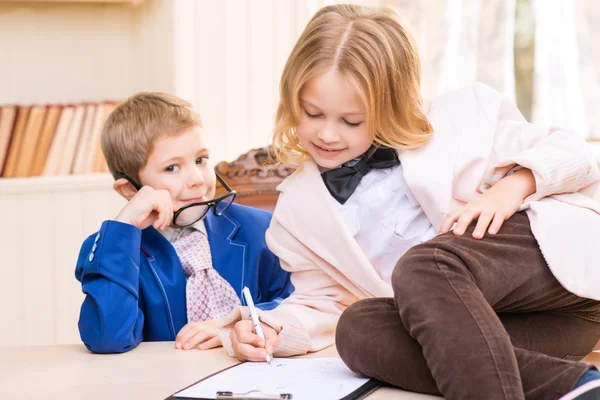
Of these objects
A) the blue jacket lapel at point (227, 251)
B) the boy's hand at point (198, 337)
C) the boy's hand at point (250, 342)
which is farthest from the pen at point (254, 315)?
the blue jacket lapel at point (227, 251)

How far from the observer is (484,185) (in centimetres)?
138

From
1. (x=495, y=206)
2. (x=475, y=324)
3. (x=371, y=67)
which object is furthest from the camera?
(x=371, y=67)

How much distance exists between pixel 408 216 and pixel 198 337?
1.42 feet

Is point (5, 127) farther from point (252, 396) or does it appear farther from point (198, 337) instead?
point (252, 396)

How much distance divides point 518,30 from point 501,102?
1.25m

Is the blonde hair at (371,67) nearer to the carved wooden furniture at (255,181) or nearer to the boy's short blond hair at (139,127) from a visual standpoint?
the boy's short blond hair at (139,127)

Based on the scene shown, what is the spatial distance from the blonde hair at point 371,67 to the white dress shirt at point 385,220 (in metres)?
0.09

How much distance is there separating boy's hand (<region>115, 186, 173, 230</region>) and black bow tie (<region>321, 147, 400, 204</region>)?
311mm

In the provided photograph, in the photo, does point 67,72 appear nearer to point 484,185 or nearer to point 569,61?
point 569,61

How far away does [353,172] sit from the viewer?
1489 millimetres

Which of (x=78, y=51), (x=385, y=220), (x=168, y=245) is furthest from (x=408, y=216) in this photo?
(x=78, y=51)

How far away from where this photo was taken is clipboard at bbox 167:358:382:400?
99 cm

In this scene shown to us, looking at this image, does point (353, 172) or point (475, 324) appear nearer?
point (475, 324)

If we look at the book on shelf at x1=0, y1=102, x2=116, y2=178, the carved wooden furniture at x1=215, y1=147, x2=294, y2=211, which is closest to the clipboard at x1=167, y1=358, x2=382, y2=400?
→ the carved wooden furniture at x1=215, y1=147, x2=294, y2=211
